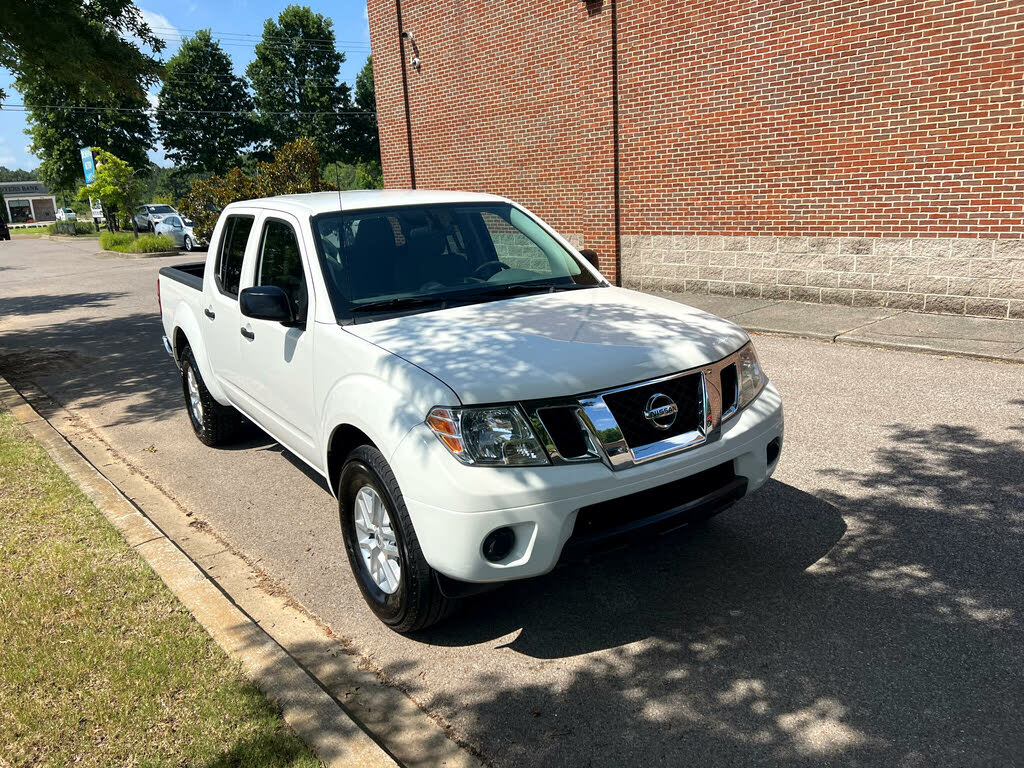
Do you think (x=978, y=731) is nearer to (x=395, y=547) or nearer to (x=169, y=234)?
(x=395, y=547)

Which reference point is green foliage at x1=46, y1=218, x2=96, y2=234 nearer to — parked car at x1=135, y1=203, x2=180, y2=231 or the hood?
parked car at x1=135, y1=203, x2=180, y2=231

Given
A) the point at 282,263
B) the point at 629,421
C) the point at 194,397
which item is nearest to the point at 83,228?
the point at 194,397

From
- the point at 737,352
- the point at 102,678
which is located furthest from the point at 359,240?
the point at 102,678

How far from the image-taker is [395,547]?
3.46m

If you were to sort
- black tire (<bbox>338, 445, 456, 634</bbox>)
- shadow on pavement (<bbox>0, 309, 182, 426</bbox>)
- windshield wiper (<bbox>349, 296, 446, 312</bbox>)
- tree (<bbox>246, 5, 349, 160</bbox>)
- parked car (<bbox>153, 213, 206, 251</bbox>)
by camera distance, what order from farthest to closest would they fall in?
tree (<bbox>246, 5, 349, 160</bbox>) < parked car (<bbox>153, 213, 206, 251</bbox>) < shadow on pavement (<bbox>0, 309, 182, 426</bbox>) < windshield wiper (<bbox>349, 296, 446, 312</bbox>) < black tire (<bbox>338, 445, 456, 634</bbox>)

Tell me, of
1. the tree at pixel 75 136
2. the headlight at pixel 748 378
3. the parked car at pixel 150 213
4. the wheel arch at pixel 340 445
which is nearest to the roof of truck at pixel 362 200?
the wheel arch at pixel 340 445

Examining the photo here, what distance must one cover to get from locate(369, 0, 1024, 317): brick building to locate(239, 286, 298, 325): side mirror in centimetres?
845

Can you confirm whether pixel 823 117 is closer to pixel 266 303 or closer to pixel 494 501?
pixel 266 303

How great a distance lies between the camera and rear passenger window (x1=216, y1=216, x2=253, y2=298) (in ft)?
17.0

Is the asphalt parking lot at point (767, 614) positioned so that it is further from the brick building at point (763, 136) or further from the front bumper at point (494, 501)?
the brick building at point (763, 136)

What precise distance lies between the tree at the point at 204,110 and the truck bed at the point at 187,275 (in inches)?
2299

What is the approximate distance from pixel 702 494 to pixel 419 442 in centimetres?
125

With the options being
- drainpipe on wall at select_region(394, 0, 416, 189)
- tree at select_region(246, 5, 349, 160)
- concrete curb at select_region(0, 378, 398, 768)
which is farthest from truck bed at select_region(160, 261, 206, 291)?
tree at select_region(246, 5, 349, 160)

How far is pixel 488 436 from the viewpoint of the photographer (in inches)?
121
